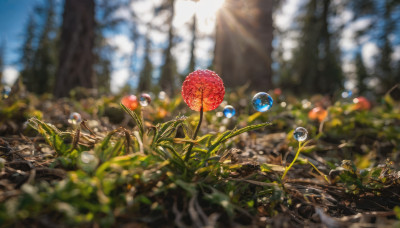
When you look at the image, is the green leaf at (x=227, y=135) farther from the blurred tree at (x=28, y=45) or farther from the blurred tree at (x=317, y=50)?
the blurred tree at (x=28, y=45)

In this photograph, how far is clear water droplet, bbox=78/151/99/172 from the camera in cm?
96

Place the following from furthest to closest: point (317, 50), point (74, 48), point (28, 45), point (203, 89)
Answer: point (28, 45) < point (317, 50) < point (74, 48) < point (203, 89)

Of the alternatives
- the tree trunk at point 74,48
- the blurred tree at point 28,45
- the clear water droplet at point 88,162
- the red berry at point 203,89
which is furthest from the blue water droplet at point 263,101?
the blurred tree at point 28,45

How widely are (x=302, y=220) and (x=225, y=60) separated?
5.58 metres

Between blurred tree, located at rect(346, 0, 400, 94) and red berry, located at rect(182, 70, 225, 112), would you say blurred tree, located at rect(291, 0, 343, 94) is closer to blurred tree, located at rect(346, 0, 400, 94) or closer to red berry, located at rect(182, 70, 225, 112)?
blurred tree, located at rect(346, 0, 400, 94)

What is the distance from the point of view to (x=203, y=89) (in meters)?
1.19

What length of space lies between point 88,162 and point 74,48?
528 centimetres

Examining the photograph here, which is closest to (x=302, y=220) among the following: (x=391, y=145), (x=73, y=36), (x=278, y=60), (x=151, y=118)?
(x=151, y=118)

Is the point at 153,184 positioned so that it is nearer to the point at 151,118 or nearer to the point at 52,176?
the point at 52,176

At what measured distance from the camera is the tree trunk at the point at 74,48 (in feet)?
17.5

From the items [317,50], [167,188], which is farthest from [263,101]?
[317,50]

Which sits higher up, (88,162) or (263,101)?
(263,101)

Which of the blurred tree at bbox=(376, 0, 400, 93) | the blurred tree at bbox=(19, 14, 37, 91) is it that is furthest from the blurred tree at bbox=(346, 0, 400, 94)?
the blurred tree at bbox=(19, 14, 37, 91)

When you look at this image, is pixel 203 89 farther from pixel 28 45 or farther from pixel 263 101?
pixel 28 45
